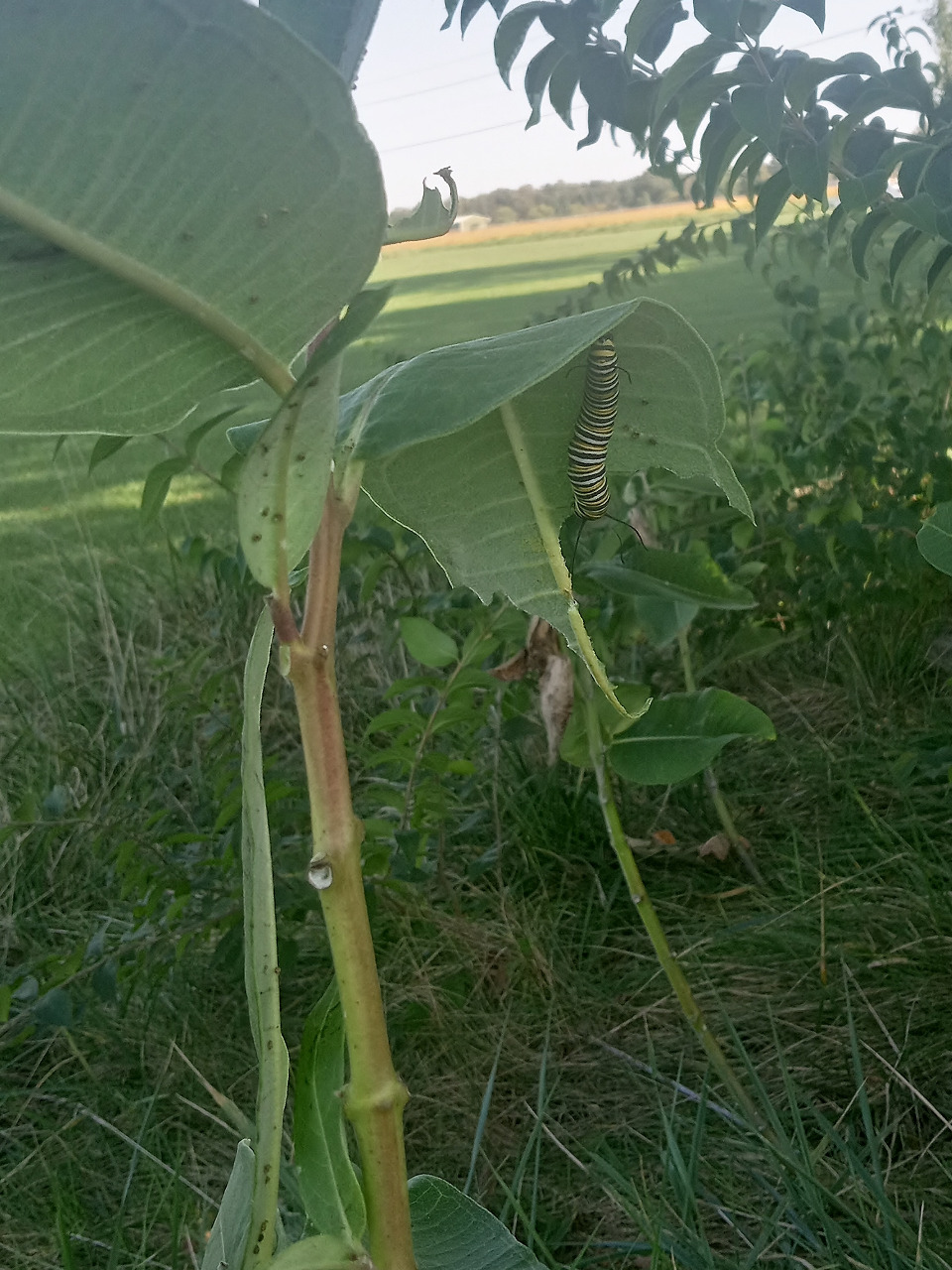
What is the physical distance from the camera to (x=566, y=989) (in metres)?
0.63

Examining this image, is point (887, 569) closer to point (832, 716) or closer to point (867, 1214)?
point (832, 716)

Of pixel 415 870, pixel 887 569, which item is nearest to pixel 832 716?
pixel 887 569

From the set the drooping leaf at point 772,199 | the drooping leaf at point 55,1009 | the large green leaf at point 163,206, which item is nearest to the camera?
the large green leaf at point 163,206

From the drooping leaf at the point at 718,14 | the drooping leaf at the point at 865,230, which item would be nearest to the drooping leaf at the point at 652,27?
the drooping leaf at the point at 718,14

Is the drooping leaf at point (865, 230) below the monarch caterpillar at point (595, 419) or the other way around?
below

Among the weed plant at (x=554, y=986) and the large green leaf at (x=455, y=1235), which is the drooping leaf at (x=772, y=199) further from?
the large green leaf at (x=455, y=1235)

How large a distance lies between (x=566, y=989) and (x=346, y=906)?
1.68 ft

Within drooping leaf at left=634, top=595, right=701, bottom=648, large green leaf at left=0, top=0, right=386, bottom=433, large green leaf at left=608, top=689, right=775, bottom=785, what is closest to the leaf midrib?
large green leaf at left=0, top=0, right=386, bottom=433

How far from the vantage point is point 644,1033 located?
590 mm

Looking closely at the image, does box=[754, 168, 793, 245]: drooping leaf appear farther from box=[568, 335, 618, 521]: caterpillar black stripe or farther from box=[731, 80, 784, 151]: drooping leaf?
box=[568, 335, 618, 521]: caterpillar black stripe

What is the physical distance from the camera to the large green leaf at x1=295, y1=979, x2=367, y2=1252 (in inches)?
7.1

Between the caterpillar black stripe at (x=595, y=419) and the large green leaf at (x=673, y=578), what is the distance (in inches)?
9.5

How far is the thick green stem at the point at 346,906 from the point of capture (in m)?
0.16

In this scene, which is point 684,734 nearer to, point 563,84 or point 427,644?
point 427,644
